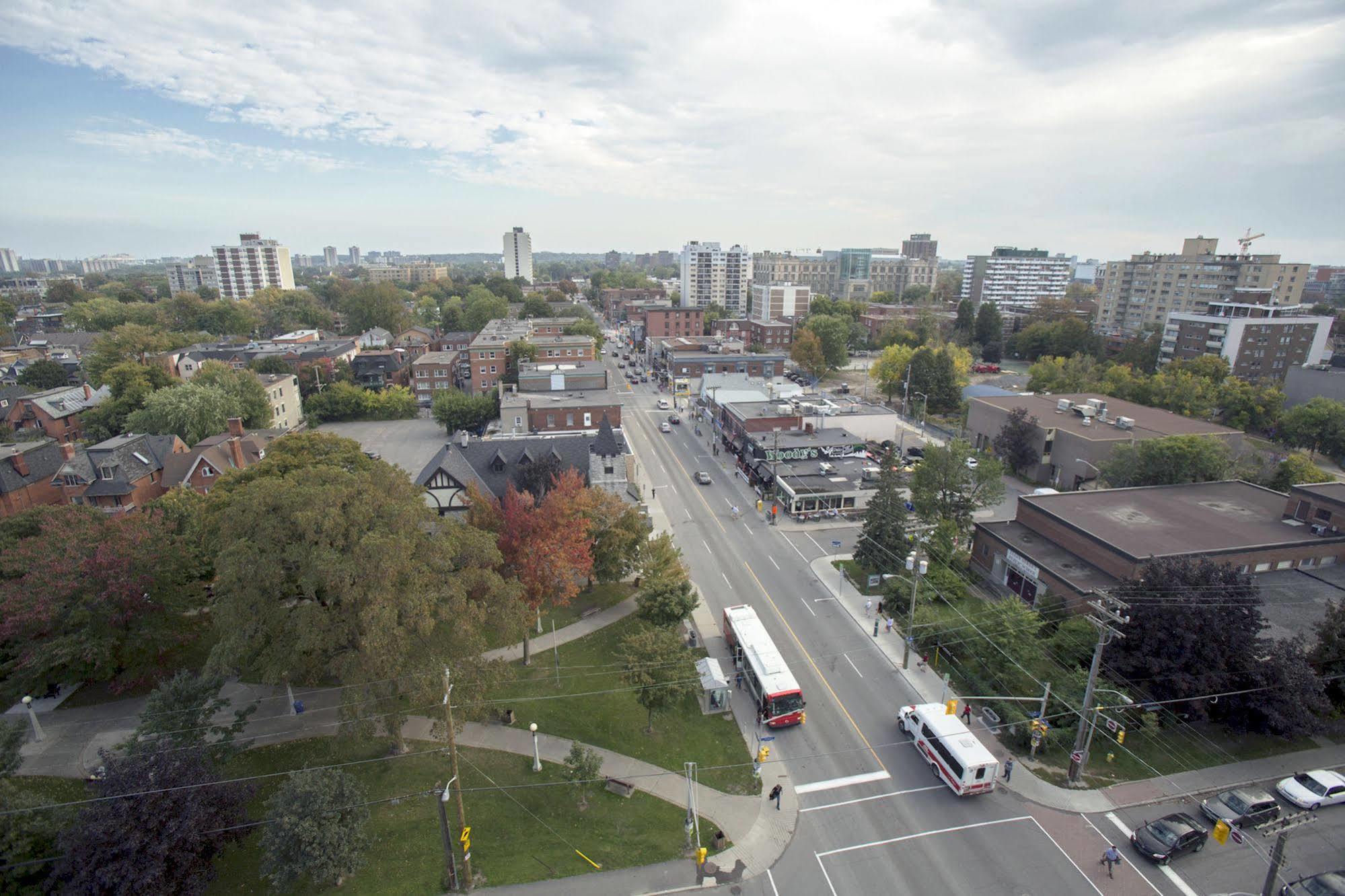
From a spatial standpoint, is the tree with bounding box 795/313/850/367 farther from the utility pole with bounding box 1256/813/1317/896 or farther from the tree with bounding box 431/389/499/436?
the utility pole with bounding box 1256/813/1317/896

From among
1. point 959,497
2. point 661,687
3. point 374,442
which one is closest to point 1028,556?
point 959,497

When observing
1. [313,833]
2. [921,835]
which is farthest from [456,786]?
[921,835]

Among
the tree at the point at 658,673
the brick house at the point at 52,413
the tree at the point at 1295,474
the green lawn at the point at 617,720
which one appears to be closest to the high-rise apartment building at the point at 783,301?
the tree at the point at 1295,474

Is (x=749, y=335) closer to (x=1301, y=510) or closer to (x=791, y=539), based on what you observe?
(x=791, y=539)

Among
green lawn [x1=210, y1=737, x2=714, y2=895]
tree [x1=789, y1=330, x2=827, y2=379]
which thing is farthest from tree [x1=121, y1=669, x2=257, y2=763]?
tree [x1=789, y1=330, x2=827, y2=379]

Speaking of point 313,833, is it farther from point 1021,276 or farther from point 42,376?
point 1021,276

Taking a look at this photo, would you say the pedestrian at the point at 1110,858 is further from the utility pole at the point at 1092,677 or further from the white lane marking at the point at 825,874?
the white lane marking at the point at 825,874
